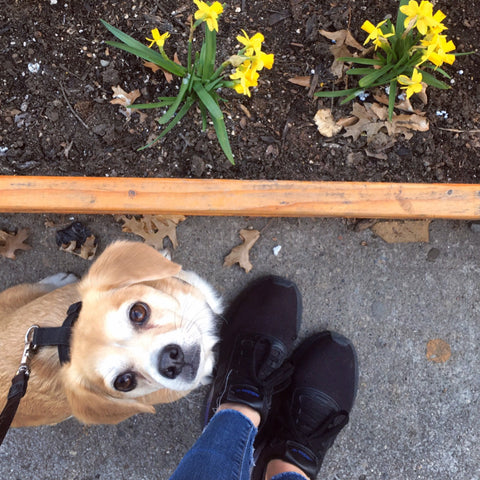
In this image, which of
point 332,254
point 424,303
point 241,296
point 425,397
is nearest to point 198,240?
point 241,296

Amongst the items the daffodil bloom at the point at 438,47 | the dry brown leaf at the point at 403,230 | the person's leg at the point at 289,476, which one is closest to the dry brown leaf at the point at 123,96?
the daffodil bloom at the point at 438,47

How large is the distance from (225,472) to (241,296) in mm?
869

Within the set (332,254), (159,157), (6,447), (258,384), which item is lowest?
(6,447)

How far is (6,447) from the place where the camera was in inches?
91.9

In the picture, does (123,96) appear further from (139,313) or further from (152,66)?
(139,313)

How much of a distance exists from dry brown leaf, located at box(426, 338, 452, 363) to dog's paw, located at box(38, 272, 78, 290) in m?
1.92

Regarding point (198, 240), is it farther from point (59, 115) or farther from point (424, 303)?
point (424, 303)

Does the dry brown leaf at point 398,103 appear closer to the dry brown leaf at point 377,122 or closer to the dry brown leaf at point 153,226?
the dry brown leaf at point 377,122

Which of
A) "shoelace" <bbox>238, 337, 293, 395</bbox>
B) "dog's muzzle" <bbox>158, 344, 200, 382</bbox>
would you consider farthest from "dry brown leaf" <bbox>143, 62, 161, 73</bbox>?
"shoelace" <bbox>238, 337, 293, 395</bbox>

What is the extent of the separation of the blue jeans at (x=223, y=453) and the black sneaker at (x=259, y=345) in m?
0.18

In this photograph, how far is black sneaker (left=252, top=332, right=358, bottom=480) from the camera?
2227 mm

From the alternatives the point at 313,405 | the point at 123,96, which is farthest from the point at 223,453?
the point at 123,96

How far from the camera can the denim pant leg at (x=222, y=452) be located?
5.69 feet

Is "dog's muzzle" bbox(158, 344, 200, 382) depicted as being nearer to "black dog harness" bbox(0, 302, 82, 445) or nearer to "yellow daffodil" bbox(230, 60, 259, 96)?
"black dog harness" bbox(0, 302, 82, 445)
